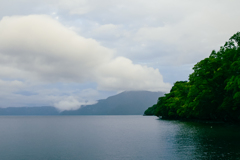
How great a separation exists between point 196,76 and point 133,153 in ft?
170

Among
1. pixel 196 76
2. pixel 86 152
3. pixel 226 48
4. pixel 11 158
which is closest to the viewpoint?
pixel 11 158

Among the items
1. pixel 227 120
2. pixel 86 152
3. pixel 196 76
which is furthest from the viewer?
pixel 227 120

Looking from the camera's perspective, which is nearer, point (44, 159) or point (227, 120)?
point (44, 159)

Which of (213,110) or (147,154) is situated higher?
(213,110)

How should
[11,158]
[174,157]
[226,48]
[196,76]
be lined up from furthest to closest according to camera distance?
[196,76]
[226,48]
[11,158]
[174,157]

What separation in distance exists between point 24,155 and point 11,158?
76.2 inches

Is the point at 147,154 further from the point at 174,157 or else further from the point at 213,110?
the point at 213,110

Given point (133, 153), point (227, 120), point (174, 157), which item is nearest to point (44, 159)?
point (133, 153)

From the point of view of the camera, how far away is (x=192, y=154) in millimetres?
27656

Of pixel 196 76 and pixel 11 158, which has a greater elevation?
pixel 196 76

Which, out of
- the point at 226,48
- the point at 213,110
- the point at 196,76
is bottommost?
the point at 213,110

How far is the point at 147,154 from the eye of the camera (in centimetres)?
2897

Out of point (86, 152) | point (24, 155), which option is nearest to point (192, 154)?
point (86, 152)

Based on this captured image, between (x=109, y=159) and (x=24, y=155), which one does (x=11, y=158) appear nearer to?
(x=24, y=155)
